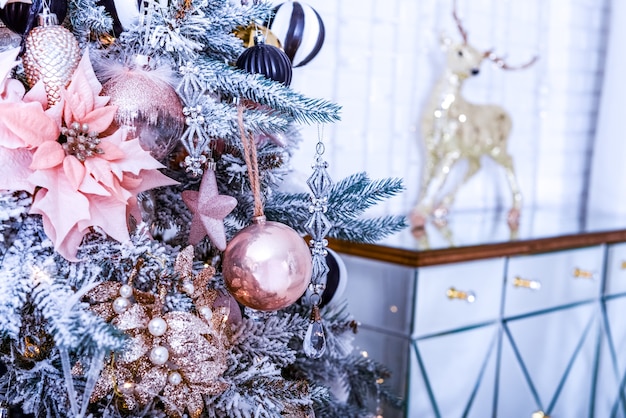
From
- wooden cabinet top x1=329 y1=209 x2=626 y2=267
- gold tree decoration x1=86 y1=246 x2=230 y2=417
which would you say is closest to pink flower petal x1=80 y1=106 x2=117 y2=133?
gold tree decoration x1=86 y1=246 x2=230 y2=417

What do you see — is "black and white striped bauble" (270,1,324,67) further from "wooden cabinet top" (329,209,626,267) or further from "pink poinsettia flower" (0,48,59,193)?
"wooden cabinet top" (329,209,626,267)

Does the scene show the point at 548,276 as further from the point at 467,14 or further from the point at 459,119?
the point at 467,14

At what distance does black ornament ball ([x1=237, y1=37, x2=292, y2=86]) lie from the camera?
0.57 m

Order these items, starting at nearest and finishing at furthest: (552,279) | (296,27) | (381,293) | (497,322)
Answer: (296,27) → (381,293) → (497,322) → (552,279)

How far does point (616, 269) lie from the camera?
152 centimetres

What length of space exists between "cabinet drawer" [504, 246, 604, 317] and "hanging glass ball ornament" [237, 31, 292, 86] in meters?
0.78

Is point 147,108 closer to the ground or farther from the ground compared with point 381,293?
farther from the ground

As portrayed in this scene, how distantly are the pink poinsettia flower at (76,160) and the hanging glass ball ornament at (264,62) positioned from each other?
13 cm

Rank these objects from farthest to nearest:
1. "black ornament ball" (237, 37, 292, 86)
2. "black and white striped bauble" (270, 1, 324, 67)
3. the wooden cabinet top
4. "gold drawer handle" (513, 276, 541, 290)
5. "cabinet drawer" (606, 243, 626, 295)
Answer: "cabinet drawer" (606, 243, 626, 295) → "gold drawer handle" (513, 276, 541, 290) → the wooden cabinet top → "black and white striped bauble" (270, 1, 324, 67) → "black ornament ball" (237, 37, 292, 86)

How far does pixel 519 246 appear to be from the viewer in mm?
A: 1234

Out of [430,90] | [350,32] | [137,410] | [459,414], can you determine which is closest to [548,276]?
[459,414]

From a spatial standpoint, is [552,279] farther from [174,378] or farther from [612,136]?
[174,378]

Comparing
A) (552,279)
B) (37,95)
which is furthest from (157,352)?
(552,279)

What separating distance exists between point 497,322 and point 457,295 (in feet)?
0.52
